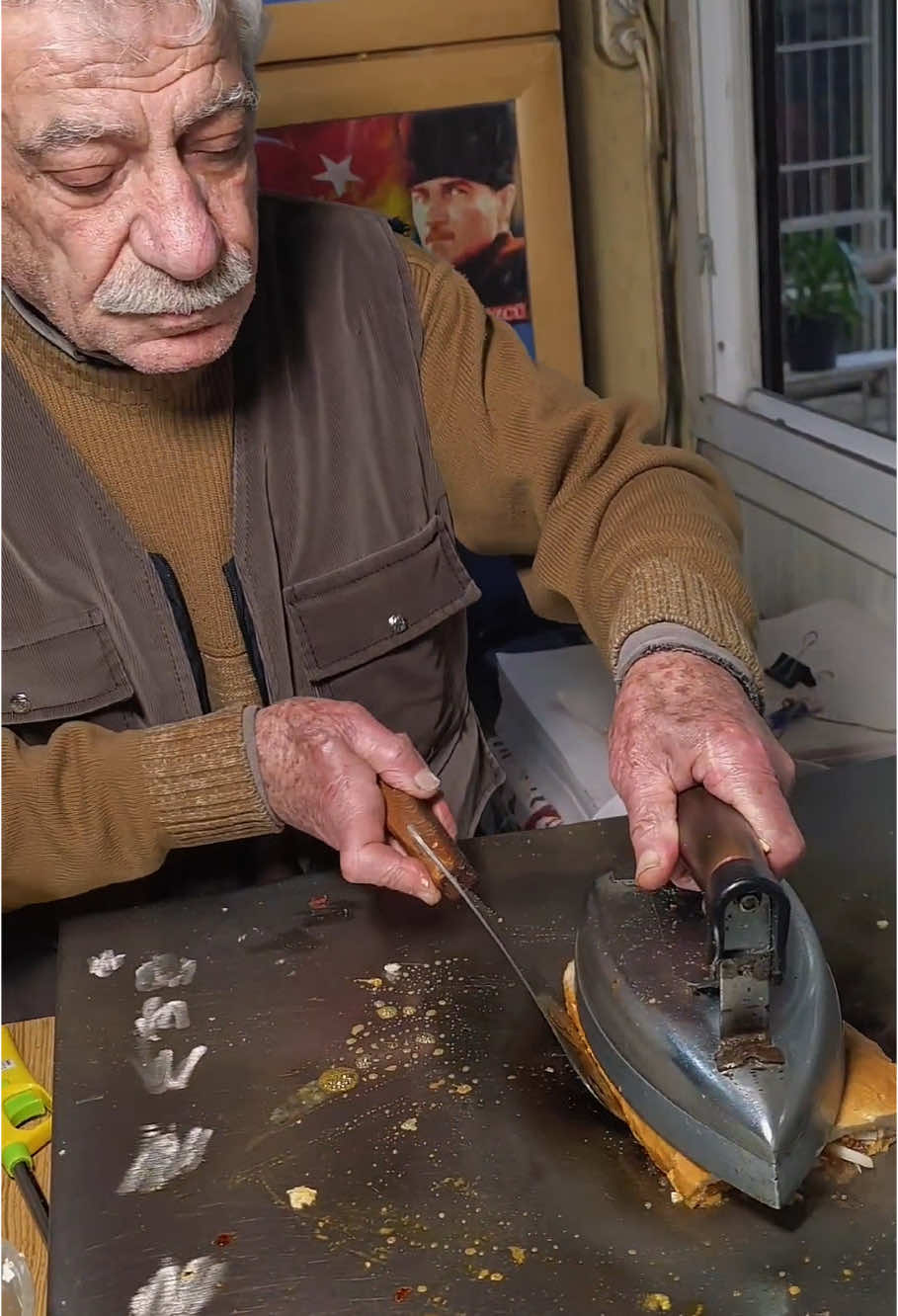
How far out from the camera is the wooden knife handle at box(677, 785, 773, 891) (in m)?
0.87

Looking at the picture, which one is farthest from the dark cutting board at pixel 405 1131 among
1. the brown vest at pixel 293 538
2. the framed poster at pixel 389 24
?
the framed poster at pixel 389 24

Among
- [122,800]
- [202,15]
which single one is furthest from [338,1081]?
[202,15]

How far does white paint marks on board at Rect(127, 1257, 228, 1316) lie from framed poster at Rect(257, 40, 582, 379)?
5.70ft

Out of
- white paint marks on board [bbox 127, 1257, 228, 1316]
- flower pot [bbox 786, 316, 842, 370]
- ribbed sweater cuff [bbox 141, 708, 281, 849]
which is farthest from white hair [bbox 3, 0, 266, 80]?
flower pot [bbox 786, 316, 842, 370]

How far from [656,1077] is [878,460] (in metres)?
1.37

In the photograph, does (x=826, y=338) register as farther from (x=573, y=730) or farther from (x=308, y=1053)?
(x=308, y=1053)

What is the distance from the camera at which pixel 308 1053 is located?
3.25 ft

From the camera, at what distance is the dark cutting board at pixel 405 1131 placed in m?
0.77

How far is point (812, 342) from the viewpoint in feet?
8.41

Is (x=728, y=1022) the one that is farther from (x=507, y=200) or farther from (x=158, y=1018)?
(x=507, y=200)

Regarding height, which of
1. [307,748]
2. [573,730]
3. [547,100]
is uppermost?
[547,100]

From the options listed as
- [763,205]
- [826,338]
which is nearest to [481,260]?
[763,205]

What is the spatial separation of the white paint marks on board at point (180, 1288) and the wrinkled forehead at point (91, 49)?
2.87ft

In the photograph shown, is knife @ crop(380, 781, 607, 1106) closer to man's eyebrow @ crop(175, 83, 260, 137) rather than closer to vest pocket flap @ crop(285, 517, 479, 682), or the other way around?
vest pocket flap @ crop(285, 517, 479, 682)
